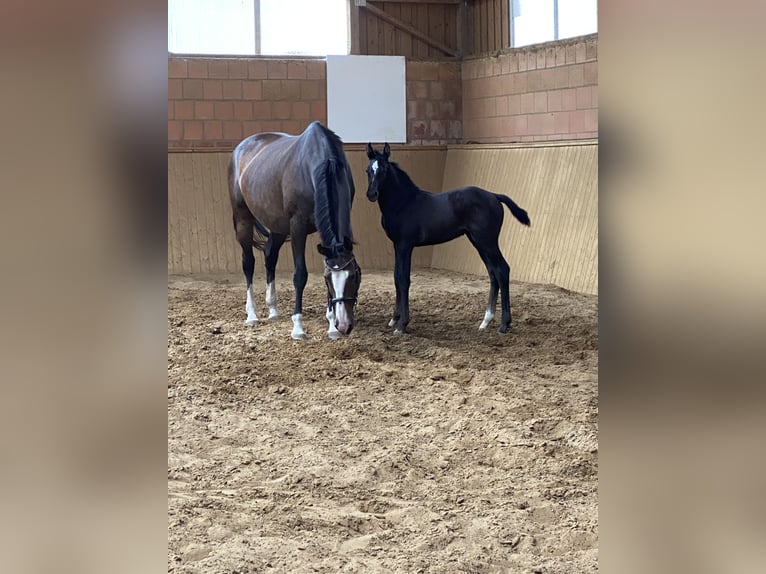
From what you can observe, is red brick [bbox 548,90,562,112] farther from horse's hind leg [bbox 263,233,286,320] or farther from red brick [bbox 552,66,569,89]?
horse's hind leg [bbox 263,233,286,320]

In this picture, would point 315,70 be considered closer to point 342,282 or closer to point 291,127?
point 291,127

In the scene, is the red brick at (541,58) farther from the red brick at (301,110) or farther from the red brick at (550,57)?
the red brick at (301,110)

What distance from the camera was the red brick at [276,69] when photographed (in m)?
12.4

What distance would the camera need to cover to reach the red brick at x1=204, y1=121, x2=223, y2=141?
12164mm

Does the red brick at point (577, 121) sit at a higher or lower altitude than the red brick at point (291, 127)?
lower

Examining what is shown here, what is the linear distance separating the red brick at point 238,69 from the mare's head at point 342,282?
6.32m

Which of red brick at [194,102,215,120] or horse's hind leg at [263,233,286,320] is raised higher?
red brick at [194,102,215,120]

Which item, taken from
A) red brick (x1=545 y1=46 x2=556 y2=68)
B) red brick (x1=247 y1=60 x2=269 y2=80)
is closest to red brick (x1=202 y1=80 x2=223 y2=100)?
red brick (x1=247 y1=60 x2=269 y2=80)

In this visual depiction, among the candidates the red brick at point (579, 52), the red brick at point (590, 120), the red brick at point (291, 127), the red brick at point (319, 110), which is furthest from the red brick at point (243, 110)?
the red brick at point (590, 120)

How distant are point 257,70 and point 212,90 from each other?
2.27ft

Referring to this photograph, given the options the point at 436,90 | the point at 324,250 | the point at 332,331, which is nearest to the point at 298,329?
the point at 332,331

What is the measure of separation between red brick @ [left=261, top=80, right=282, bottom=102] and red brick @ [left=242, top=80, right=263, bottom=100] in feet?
0.18

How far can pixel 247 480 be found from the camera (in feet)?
13.0
